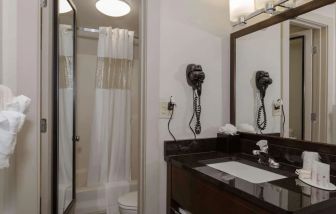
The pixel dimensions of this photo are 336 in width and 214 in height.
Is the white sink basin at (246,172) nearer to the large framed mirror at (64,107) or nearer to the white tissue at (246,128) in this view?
the white tissue at (246,128)

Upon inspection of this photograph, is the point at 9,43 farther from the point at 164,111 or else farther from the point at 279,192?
the point at 279,192

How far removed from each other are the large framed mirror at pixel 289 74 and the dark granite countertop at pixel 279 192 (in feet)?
1.07

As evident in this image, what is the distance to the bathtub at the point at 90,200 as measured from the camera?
8.35ft

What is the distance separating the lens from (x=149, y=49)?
63.7 inches

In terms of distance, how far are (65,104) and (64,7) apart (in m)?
0.85

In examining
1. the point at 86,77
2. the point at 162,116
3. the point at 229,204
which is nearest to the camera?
the point at 229,204

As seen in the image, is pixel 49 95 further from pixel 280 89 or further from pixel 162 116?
pixel 280 89

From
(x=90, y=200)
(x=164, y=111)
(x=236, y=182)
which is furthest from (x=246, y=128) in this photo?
(x=90, y=200)

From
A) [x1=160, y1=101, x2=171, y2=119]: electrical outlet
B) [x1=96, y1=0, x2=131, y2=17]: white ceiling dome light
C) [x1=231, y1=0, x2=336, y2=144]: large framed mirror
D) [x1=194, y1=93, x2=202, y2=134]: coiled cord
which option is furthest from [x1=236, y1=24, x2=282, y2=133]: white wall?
[x1=96, y1=0, x2=131, y2=17]: white ceiling dome light

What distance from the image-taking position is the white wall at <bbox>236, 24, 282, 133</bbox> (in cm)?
160

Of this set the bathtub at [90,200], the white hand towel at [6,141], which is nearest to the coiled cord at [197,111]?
the white hand towel at [6,141]

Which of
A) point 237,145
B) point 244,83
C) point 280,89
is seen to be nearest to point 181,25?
point 244,83

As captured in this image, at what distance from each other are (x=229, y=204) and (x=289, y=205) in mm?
306

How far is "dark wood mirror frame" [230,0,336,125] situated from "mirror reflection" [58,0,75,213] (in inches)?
56.5
